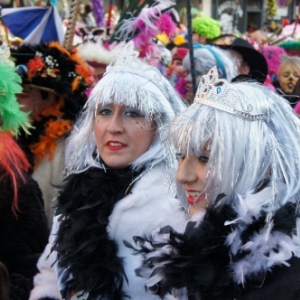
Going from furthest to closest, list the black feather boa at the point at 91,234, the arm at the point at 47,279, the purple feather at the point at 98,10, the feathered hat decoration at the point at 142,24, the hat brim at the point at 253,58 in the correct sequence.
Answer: the purple feather at the point at 98,10 < the hat brim at the point at 253,58 < the feathered hat decoration at the point at 142,24 < the arm at the point at 47,279 < the black feather boa at the point at 91,234

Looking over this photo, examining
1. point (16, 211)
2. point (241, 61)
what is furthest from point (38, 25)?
point (16, 211)

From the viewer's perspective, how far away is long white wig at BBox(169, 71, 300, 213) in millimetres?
1588

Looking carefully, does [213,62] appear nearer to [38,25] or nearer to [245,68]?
[245,68]

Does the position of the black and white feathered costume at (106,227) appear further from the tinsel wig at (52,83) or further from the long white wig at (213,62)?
the long white wig at (213,62)

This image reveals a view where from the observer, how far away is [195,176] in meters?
1.69

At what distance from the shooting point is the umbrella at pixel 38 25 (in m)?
4.88

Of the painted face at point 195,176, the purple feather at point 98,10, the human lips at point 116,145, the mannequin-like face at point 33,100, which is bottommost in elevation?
the purple feather at point 98,10

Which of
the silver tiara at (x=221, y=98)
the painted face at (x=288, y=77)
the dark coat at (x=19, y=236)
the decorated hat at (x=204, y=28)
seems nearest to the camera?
the silver tiara at (x=221, y=98)

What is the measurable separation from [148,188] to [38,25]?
3081mm

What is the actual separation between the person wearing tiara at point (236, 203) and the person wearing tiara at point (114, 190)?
384 millimetres

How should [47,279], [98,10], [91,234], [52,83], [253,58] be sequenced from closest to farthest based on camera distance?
[91,234] < [47,279] < [52,83] < [253,58] < [98,10]

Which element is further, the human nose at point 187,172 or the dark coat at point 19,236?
the dark coat at point 19,236

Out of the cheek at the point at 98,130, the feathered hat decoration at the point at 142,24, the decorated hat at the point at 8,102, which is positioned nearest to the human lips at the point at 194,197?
the cheek at the point at 98,130

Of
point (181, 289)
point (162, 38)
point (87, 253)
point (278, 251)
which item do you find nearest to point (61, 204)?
point (87, 253)
